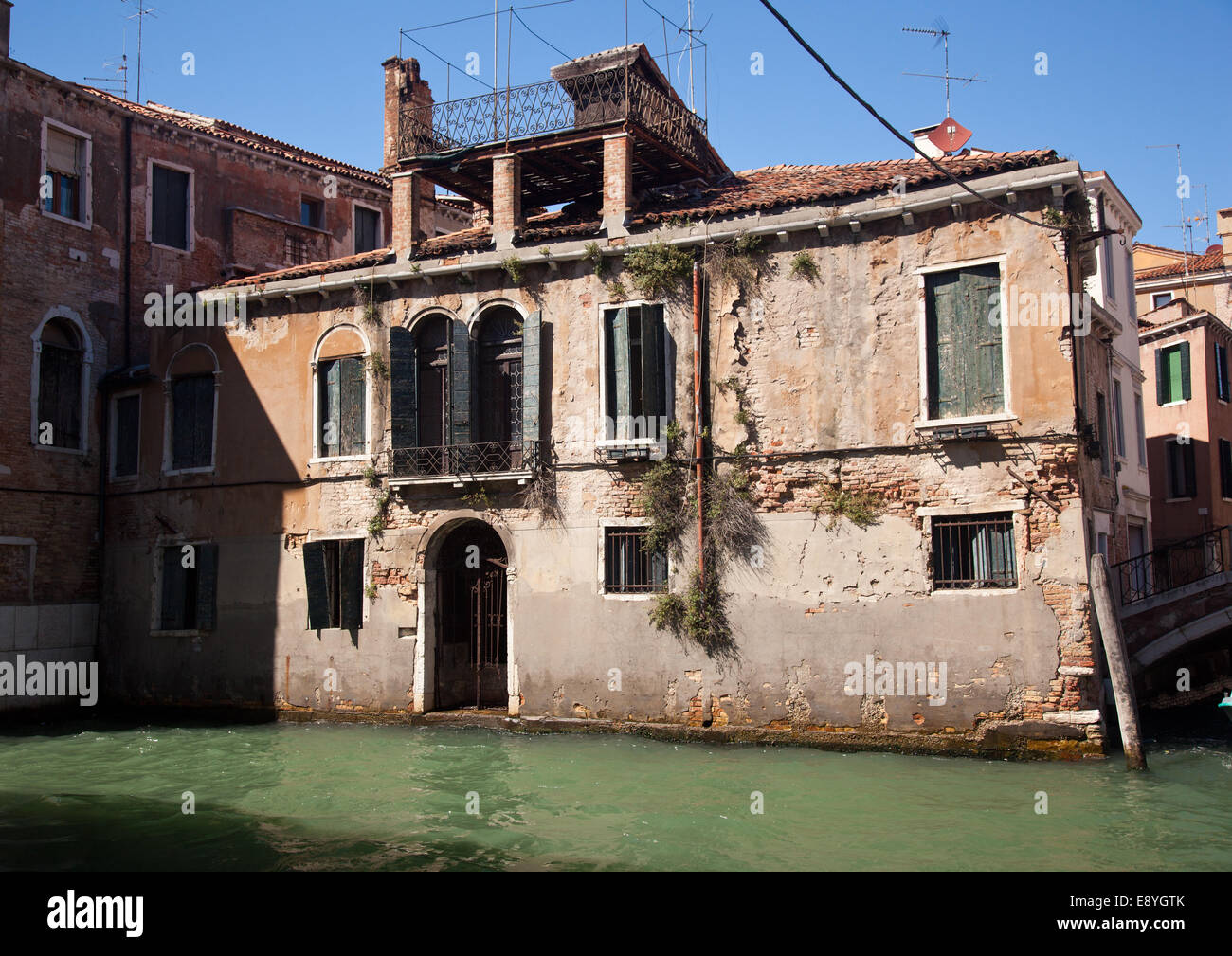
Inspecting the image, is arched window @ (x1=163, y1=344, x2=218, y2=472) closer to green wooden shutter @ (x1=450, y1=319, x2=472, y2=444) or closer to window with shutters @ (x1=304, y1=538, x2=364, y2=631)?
window with shutters @ (x1=304, y1=538, x2=364, y2=631)

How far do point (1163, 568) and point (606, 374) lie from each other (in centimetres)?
997

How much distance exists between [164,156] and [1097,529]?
608 inches

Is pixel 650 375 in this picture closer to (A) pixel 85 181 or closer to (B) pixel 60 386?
(B) pixel 60 386

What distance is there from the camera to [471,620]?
615 inches

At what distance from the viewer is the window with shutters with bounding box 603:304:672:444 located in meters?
13.6

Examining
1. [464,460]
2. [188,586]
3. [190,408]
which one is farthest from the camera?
[190,408]

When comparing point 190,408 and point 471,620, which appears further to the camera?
point 190,408

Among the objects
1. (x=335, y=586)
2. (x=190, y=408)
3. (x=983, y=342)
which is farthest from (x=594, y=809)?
(x=190, y=408)

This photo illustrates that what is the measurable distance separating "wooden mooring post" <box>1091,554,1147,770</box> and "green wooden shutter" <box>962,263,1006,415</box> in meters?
2.06

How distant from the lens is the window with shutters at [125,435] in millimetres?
17172

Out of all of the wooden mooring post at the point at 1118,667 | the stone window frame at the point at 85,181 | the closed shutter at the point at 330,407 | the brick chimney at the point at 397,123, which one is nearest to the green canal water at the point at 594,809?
the wooden mooring post at the point at 1118,667

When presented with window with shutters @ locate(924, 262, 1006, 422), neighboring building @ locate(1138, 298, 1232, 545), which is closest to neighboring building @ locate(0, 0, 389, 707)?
window with shutters @ locate(924, 262, 1006, 422)
